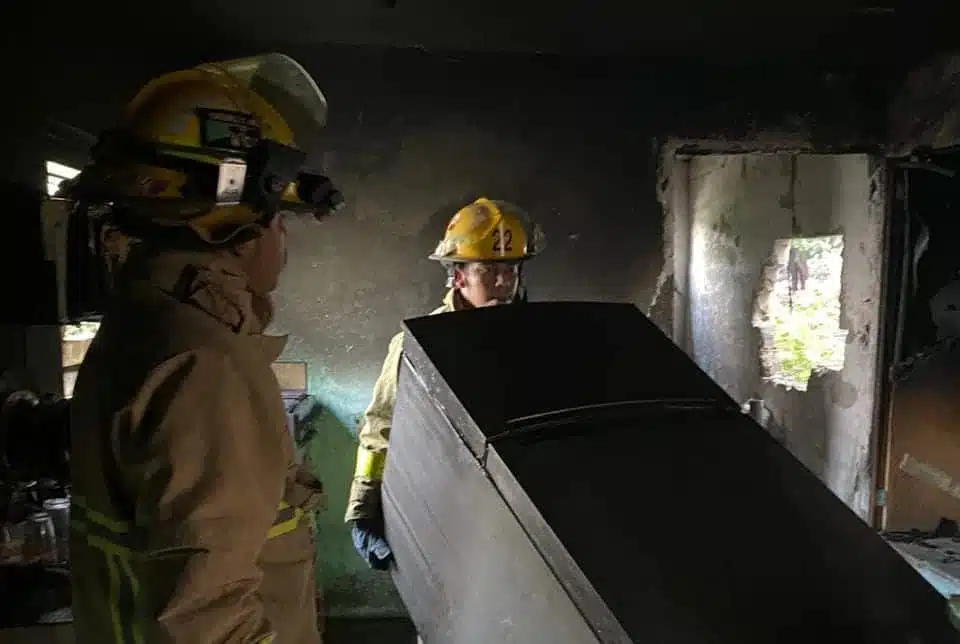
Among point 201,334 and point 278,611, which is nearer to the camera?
point 201,334

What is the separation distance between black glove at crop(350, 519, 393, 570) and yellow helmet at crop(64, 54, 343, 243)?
0.79 metres

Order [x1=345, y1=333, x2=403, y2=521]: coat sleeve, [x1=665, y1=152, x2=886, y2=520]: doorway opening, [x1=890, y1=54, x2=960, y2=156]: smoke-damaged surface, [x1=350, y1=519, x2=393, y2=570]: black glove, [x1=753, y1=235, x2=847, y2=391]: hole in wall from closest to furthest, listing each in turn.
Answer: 1. [x1=350, y1=519, x2=393, y2=570]: black glove
2. [x1=345, y1=333, x2=403, y2=521]: coat sleeve
3. [x1=890, y1=54, x2=960, y2=156]: smoke-damaged surface
4. [x1=665, y1=152, x2=886, y2=520]: doorway opening
5. [x1=753, y1=235, x2=847, y2=391]: hole in wall

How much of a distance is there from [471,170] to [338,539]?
4.61ft

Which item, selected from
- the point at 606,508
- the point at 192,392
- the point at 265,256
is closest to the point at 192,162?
the point at 265,256

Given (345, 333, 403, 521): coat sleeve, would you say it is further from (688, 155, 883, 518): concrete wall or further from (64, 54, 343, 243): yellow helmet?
(688, 155, 883, 518): concrete wall

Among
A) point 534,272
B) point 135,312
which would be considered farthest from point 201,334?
point 534,272

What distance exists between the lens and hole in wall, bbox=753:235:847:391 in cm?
335

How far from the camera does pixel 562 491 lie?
1.05 meters

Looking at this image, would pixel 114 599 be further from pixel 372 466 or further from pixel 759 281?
pixel 759 281

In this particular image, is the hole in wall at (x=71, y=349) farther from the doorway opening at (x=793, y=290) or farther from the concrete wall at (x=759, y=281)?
the concrete wall at (x=759, y=281)

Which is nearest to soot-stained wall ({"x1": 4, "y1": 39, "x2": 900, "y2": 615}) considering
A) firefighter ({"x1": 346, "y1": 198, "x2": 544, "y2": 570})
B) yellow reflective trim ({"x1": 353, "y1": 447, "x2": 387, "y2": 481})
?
firefighter ({"x1": 346, "y1": 198, "x2": 544, "y2": 570})

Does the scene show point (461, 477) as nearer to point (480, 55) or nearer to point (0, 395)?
point (0, 395)

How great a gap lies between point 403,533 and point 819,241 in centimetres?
262

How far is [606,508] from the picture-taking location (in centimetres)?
104
